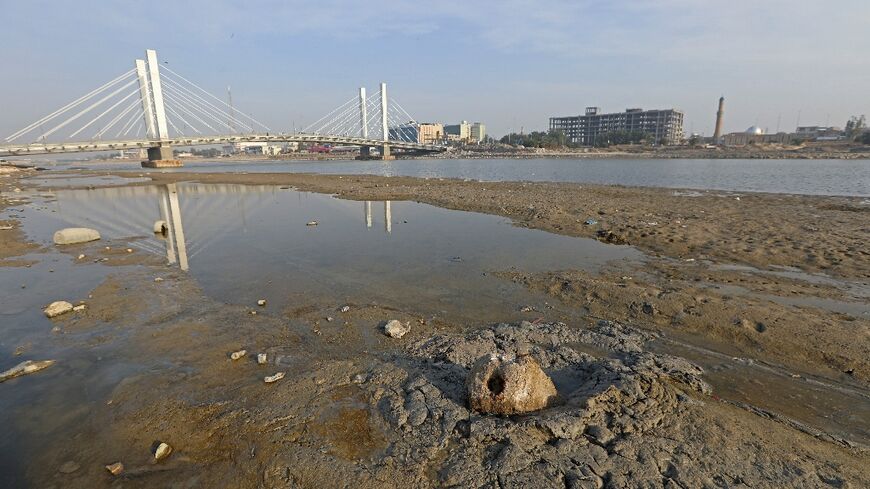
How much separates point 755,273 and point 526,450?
28.3 feet

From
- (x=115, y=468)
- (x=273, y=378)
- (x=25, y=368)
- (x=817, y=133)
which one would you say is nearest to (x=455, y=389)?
(x=273, y=378)

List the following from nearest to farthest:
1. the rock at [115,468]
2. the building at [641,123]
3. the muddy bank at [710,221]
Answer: the rock at [115,468] < the muddy bank at [710,221] < the building at [641,123]

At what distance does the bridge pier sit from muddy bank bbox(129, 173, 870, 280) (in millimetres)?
63740

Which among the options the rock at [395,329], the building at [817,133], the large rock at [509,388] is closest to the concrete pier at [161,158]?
the rock at [395,329]

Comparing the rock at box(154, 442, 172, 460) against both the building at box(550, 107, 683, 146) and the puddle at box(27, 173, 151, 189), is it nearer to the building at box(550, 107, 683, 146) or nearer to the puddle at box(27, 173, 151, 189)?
the puddle at box(27, 173, 151, 189)

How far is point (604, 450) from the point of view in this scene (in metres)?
3.60

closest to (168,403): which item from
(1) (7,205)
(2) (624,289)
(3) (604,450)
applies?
(3) (604,450)

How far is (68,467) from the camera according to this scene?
3646mm

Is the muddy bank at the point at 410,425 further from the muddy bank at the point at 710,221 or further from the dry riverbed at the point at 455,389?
the muddy bank at the point at 710,221

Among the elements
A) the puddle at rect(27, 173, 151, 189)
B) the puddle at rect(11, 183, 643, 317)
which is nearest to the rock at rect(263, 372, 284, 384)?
the puddle at rect(11, 183, 643, 317)

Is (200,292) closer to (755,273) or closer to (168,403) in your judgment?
(168,403)

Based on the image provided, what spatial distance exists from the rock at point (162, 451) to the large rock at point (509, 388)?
303 centimetres

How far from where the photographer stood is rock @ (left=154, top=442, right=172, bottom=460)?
376cm

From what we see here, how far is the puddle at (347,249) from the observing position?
829 cm
